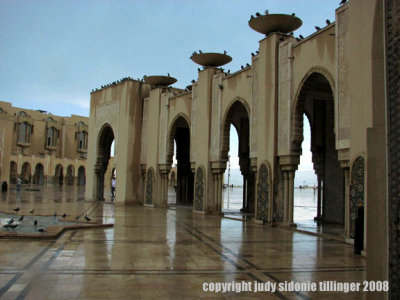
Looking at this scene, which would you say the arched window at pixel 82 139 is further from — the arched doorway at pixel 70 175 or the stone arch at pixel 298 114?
the stone arch at pixel 298 114

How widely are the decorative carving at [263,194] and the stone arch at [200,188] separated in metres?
3.59

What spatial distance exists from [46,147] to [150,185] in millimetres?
37767

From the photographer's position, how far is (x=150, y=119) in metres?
20.4

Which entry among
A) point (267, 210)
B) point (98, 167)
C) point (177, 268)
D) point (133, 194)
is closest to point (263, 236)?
point (267, 210)

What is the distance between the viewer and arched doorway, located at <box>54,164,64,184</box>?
5164 centimetres

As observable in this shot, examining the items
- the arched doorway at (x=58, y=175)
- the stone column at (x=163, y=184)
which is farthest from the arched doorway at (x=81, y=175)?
the stone column at (x=163, y=184)

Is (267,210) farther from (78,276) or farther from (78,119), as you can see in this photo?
(78,119)

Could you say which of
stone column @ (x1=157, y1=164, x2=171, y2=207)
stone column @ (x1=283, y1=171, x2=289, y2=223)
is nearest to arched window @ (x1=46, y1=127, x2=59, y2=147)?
stone column @ (x1=157, y1=164, x2=171, y2=207)

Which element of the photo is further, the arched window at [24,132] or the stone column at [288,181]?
the arched window at [24,132]

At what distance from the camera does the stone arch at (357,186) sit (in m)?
8.12

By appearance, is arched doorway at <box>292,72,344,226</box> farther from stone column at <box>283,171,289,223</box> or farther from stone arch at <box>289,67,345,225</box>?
stone column at <box>283,171,289,223</box>

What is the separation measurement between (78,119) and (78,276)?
54.7m

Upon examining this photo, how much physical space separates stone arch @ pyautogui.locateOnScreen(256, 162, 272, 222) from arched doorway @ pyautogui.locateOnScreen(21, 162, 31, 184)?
4173cm

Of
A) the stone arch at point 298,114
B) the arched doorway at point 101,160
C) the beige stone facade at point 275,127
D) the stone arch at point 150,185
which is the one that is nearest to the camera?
the beige stone facade at point 275,127
